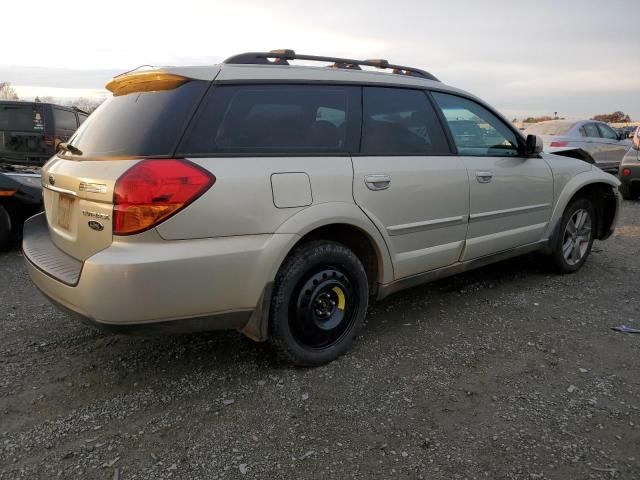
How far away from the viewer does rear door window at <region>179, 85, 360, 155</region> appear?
2.63 meters

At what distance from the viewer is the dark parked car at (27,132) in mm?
9047

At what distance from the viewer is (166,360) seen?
3.16 metres

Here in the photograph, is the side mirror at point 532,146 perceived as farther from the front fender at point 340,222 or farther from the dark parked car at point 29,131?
the dark parked car at point 29,131

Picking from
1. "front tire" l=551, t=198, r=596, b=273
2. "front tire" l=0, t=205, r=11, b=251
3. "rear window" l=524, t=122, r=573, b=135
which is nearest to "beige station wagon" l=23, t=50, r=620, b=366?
"front tire" l=551, t=198, r=596, b=273

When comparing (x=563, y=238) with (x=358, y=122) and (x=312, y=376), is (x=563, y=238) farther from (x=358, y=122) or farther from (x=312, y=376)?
(x=312, y=376)

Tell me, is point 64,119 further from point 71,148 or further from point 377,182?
point 377,182

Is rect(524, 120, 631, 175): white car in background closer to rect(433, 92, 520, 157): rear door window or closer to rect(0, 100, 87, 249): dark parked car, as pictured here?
rect(433, 92, 520, 157): rear door window

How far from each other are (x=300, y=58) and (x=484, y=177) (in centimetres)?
160

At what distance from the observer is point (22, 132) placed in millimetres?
9109

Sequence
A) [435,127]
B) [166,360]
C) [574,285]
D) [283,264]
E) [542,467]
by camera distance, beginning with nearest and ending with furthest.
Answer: [542,467]
[283,264]
[166,360]
[435,127]
[574,285]

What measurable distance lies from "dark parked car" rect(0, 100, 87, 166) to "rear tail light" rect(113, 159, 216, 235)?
7784 mm

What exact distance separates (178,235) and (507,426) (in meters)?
1.81

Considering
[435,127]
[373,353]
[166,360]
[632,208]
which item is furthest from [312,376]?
[632,208]

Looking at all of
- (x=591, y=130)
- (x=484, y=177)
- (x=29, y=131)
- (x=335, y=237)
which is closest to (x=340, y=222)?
(x=335, y=237)
